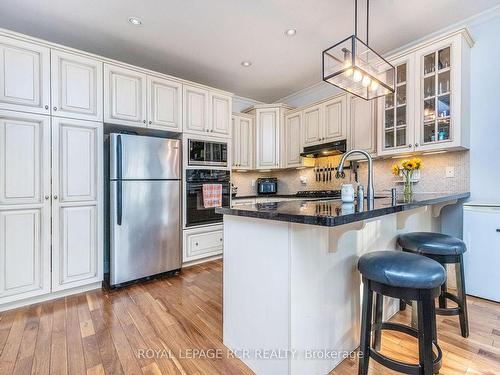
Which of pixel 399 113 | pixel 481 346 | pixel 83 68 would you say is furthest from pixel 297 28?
pixel 481 346

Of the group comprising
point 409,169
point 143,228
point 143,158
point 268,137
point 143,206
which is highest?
point 268,137

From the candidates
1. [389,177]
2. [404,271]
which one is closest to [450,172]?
[389,177]

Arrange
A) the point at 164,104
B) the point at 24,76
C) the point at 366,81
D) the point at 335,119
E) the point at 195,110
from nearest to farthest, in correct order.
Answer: the point at 366,81 → the point at 24,76 → the point at 164,104 → the point at 195,110 → the point at 335,119

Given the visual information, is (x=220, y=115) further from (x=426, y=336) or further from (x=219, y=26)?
(x=426, y=336)

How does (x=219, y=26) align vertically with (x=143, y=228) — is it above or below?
above

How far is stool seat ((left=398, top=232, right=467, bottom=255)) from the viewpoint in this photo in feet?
5.15

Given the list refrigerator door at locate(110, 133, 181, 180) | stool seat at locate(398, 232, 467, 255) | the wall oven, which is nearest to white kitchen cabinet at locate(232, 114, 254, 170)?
the wall oven

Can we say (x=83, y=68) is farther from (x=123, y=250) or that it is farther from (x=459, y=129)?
(x=459, y=129)

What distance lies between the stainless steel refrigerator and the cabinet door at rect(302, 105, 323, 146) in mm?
1973

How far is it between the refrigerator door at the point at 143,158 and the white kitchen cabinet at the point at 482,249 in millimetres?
2975

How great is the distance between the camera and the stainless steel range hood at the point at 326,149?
328 cm

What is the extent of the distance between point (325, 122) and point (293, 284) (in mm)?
2902

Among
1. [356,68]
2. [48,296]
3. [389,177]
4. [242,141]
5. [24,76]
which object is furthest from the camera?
[242,141]

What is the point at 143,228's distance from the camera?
2.64 meters
